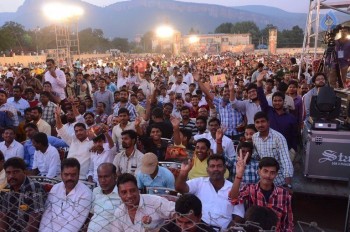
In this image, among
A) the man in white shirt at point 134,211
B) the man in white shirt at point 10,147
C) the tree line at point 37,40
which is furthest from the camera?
the tree line at point 37,40

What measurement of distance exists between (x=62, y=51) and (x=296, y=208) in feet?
74.4

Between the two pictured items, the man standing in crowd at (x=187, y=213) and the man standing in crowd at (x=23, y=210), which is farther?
the man standing in crowd at (x=23, y=210)

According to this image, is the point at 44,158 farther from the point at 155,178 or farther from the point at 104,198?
the point at 155,178

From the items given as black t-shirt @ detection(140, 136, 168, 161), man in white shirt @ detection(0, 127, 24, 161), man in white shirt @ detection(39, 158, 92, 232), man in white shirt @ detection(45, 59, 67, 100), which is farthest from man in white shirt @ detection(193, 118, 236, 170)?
man in white shirt @ detection(45, 59, 67, 100)

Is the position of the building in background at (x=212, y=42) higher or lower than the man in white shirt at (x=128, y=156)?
higher

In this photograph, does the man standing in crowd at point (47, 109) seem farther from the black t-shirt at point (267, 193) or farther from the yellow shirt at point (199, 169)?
the black t-shirt at point (267, 193)

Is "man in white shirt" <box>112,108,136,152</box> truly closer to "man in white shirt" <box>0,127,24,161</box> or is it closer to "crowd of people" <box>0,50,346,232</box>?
"crowd of people" <box>0,50,346,232</box>

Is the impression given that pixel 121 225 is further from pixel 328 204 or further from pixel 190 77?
pixel 190 77

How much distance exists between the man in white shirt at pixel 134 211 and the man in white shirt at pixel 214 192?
Result: 0.36 metres

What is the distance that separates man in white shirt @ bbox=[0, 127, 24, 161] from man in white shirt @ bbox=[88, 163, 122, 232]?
7.68 feet

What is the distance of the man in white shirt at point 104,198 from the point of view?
3586 millimetres

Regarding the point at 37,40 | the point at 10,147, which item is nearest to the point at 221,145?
the point at 10,147

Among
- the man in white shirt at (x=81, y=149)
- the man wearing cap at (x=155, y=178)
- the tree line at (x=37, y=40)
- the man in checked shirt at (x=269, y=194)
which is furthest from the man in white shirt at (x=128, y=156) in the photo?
the tree line at (x=37, y=40)

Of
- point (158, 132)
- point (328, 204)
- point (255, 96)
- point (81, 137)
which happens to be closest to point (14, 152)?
point (81, 137)
